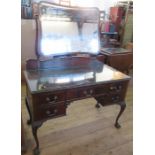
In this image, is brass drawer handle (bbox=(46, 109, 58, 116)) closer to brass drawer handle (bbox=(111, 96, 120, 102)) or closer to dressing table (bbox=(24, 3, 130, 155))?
dressing table (bbox=(24, 3, 130, 155))

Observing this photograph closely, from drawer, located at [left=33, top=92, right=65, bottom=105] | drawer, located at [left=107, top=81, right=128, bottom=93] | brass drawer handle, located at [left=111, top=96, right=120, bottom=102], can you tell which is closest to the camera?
drawer, located at [left=33, top=92, right=65, bottom=105]

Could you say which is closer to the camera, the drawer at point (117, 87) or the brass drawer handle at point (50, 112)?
the brass drawer handle at point (50, 112)

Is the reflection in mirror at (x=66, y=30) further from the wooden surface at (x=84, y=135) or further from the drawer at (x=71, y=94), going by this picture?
the wooden surface at (x=84, y=135)

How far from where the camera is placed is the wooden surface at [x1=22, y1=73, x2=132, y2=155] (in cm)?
164

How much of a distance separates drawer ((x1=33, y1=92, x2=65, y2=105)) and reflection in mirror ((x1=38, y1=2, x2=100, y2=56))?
16.1 inches

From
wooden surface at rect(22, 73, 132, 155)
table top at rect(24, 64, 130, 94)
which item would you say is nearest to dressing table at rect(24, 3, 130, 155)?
table top at rect(24, 64, 130, 94)

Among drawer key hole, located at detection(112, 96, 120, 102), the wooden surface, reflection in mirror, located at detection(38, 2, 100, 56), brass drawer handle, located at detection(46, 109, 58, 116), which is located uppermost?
reflection in mirror, located at detection(38, 2, 100, 56)

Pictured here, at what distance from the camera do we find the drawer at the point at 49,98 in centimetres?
129

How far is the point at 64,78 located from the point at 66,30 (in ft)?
1.50

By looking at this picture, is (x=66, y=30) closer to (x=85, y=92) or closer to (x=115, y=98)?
(x=85, y=92)

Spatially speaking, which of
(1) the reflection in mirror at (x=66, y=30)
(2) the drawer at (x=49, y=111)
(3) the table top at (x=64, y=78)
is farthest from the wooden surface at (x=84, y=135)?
(1) the reflection in mirror at (x=66, y=30)

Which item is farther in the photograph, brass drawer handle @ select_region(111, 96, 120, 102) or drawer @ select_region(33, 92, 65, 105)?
brass drawer handle @ select_region(111, 96, 120, 102)
